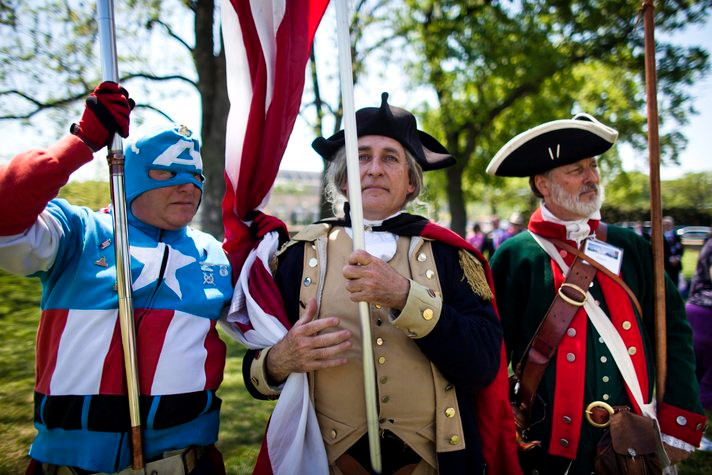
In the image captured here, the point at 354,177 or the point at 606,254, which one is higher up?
the point at 354,177

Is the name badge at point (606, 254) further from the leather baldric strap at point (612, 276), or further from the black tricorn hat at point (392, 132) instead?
the black tricorn hat at point (392, 132)

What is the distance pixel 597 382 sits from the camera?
2.20 metres

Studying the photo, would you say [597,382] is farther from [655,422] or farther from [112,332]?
[112,332]

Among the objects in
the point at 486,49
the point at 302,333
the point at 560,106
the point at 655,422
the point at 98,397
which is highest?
the point at 486,49

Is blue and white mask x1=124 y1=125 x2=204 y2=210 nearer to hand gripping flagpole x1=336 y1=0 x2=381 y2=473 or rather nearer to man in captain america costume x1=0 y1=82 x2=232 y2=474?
man in captain america costume x1=0 y1=82 x2=232 y2=474

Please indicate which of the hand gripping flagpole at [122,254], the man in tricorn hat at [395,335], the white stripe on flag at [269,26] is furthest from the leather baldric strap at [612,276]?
the hand gripping flagpole at [122,254]

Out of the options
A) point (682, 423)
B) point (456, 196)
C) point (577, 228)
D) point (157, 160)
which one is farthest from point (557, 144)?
point (456, 196)

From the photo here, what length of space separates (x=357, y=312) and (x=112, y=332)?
0.97 m

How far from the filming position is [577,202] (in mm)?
2395

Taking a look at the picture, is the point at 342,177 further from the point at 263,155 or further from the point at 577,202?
the point at 577,202

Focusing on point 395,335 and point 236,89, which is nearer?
point 395,335

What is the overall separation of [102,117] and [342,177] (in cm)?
107

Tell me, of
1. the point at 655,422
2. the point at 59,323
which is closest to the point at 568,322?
the point at 655,422

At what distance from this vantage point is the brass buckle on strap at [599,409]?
7.00 feet
